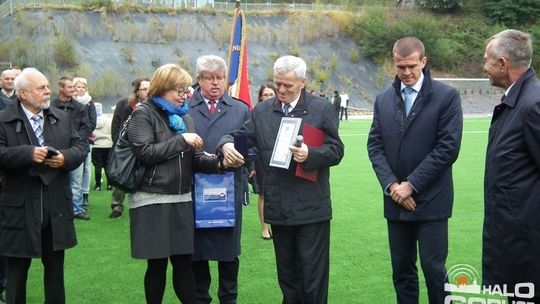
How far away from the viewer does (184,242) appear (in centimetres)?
454

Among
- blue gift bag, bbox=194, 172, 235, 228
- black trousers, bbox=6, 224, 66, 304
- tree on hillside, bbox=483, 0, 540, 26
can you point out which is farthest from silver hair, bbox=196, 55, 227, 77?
tree on hillside, bbox=483, 0, 540, 26

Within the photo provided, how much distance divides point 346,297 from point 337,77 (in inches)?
1842

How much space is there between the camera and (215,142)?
5.30 metres

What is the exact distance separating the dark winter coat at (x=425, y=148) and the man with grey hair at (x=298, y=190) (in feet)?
1.47

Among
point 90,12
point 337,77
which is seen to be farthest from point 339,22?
point 90,12

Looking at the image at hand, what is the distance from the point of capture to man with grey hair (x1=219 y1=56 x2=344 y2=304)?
459cm

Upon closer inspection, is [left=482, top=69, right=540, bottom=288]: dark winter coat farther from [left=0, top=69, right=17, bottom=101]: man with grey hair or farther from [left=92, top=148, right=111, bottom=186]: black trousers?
[left=92, top=148, right=111, bottom=186]: black trousers

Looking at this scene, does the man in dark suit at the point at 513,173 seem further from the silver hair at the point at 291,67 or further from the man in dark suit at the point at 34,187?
the man in dark suit at the point at 34,187

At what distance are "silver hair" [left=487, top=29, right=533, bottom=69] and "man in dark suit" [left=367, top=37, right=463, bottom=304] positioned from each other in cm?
79

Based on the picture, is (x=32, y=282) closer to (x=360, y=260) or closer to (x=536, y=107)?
(x=360, y=260)

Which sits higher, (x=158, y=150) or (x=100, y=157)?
(x=158, y=150)
